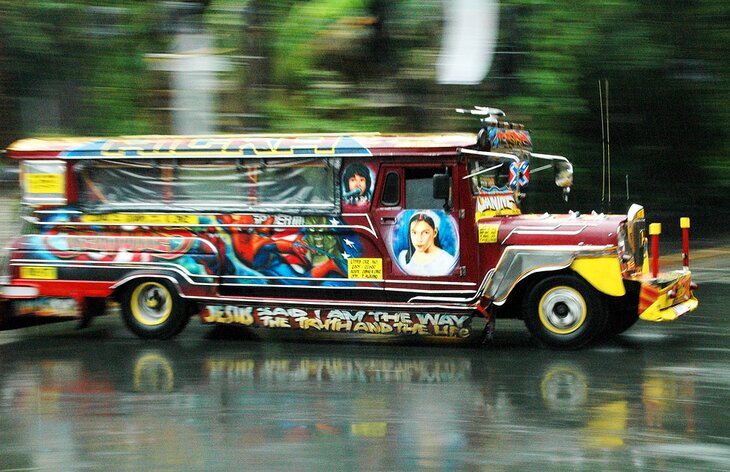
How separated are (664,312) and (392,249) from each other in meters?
2.77

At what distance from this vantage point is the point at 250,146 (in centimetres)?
1148

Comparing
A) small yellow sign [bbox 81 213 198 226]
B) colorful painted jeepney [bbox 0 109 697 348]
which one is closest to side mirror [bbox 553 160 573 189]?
colorful painted jeepney [bbox 0 109 697 348]

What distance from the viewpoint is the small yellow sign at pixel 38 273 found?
1207 cm

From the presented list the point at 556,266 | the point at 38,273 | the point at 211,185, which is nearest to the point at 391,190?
the point at 556,266

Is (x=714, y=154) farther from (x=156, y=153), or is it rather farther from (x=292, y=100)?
(x=156, y=153)

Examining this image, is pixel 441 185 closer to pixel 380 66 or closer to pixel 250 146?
pixel 250 146

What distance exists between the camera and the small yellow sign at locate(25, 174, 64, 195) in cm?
1211

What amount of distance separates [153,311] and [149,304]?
0.30 feet

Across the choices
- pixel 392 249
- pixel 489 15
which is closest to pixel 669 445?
pixel 392 249

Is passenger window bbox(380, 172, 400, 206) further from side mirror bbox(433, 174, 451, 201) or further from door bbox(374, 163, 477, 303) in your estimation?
side mirror bbox(433, 174, 451, 201)

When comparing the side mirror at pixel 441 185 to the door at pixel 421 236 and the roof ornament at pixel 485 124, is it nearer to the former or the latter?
the door at pixel 421 236

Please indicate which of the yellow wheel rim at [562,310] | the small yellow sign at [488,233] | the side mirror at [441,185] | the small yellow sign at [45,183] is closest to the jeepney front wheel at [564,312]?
the yellow wheel rim at [562,310]

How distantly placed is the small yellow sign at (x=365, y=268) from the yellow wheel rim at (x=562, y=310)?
1677mm

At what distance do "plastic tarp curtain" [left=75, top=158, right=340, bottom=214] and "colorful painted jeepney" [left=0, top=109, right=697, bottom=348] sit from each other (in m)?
0.02
